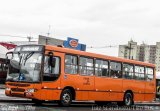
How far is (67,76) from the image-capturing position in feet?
66.7

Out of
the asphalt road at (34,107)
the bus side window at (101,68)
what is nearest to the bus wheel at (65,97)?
the asphalt road at (34,107)

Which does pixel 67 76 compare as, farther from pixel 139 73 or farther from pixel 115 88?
pixel 139 73

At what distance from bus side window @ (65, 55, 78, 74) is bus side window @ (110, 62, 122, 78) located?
3.53 meters

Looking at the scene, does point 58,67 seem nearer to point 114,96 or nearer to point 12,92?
point 12,92

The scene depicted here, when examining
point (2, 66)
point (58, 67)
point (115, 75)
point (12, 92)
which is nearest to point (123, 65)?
point (115, 75)

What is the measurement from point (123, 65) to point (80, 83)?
15.4 feet

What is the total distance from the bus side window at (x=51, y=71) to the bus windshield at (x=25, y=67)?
0.37 metres

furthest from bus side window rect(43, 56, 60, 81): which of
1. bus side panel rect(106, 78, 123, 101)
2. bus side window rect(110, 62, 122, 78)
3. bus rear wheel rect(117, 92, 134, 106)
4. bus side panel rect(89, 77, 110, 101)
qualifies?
bus rear wheel rect(117, 92, 134, 106)

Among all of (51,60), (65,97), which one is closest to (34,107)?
(51,60)

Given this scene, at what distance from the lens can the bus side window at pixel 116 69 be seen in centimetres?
2406

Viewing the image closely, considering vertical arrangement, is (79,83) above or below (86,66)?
below

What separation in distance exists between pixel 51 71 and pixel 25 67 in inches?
48.6

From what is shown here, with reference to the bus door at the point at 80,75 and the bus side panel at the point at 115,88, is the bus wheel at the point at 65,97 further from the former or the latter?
the bus side panel at the point at 115,88

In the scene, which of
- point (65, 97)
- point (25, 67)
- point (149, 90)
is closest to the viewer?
point (25, 67)
